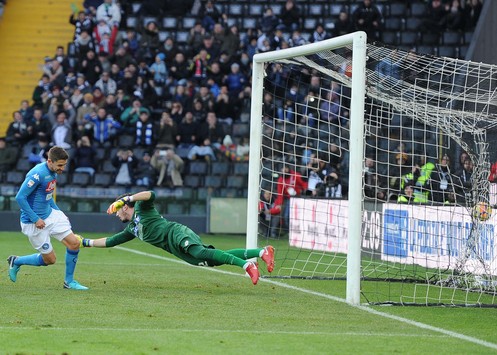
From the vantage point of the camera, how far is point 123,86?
89.6 ft

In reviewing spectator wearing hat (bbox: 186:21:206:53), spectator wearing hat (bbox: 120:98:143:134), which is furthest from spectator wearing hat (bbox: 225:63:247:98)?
spectator wearing hat (bbox: 120:98:143:134)

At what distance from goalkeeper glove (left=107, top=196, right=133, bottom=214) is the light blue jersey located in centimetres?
90

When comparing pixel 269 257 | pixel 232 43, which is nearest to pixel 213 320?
pixel 269 257

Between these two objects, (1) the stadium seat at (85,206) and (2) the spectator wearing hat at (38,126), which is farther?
(2) the spectator wearing hat at (38,126)

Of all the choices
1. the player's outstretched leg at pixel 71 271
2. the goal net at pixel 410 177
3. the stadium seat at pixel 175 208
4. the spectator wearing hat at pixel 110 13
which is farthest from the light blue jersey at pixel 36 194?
the spectator wearing hat at pixel 110 13

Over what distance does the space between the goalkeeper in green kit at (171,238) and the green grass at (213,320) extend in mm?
399

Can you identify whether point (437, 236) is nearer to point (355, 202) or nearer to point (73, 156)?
point (355, 202)

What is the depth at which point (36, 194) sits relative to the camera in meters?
11.9

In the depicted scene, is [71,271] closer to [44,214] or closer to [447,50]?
[44,214]

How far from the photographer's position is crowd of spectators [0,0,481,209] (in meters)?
25.6

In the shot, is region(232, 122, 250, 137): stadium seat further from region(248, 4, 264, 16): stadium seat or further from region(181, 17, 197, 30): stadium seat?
region(248, 4, 264, 16): stadium seat

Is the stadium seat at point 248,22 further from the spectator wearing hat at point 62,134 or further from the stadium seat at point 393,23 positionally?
the spectator wearing hat at point 62,134

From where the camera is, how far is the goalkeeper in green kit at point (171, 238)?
11.6 metres

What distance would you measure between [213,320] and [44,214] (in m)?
3.36
